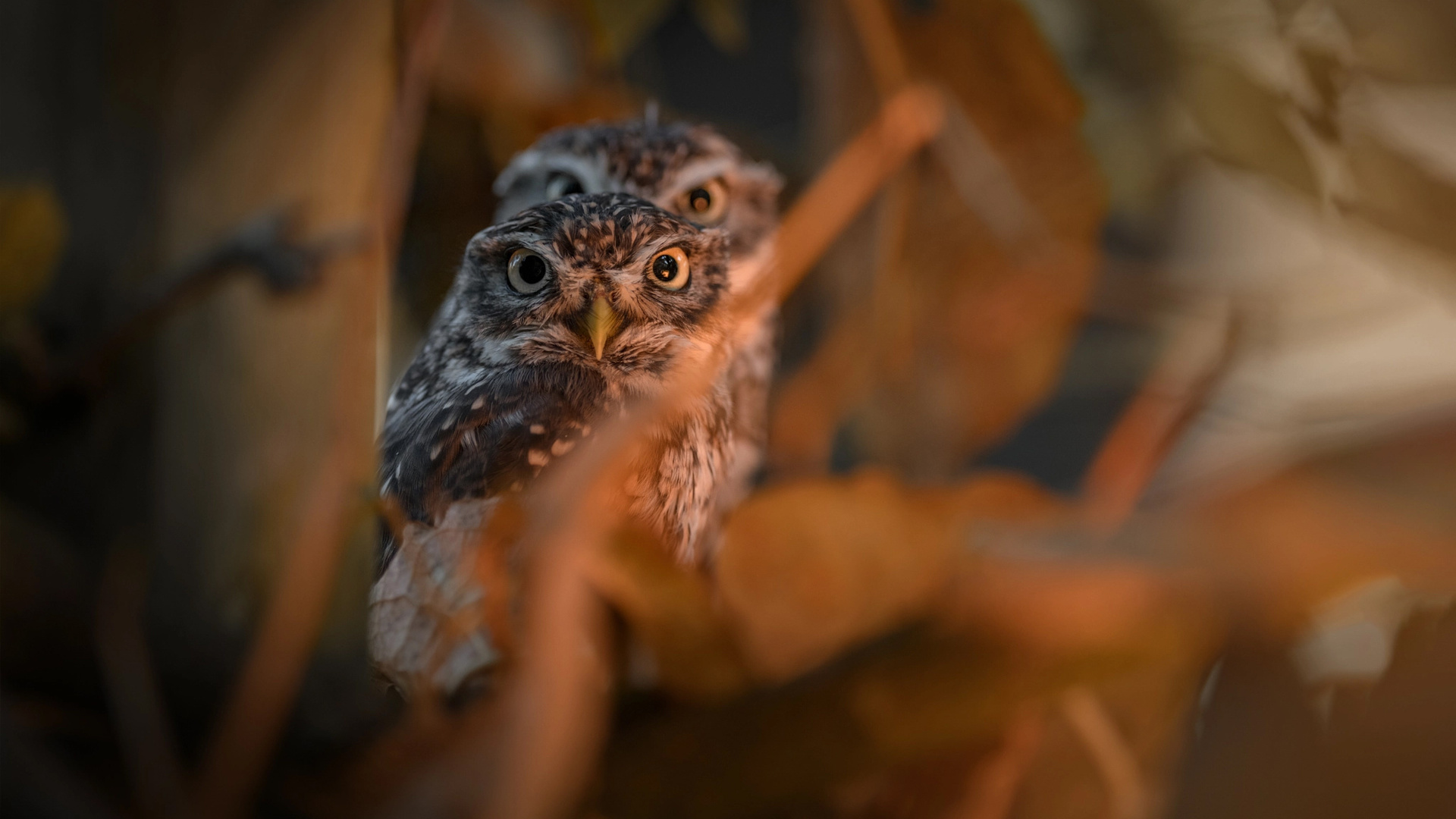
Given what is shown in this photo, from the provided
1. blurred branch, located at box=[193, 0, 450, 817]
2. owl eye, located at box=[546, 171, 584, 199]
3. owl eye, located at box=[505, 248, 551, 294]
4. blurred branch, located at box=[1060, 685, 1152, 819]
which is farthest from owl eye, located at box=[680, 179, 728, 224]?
blurred branch, located at box=[1060, 685, 1152, 819]

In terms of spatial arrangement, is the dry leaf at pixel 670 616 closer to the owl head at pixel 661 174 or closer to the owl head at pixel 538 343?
the owl head at pixel 538 343

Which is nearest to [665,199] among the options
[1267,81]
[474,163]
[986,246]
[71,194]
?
[474,163]

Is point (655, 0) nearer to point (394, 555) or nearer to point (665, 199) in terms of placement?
point (665, 199)

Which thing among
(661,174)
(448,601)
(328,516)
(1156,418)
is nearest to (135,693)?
(328,516)

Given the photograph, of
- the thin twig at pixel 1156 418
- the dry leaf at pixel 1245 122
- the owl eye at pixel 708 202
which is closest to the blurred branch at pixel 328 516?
the owl eye at pixel 708 202

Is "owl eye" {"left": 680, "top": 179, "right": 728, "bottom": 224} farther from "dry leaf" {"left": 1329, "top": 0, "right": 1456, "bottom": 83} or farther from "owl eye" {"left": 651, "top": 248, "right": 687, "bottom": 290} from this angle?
"dry leaf" {"left": 1329, "top": 0, "right": 1456, "bottom": 83}

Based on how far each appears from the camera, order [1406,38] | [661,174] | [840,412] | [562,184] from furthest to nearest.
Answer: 1. [840,412]
2. [661,174]
3. [562,184]
4. [1406,38]

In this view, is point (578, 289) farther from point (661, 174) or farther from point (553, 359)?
point (661, 174)
